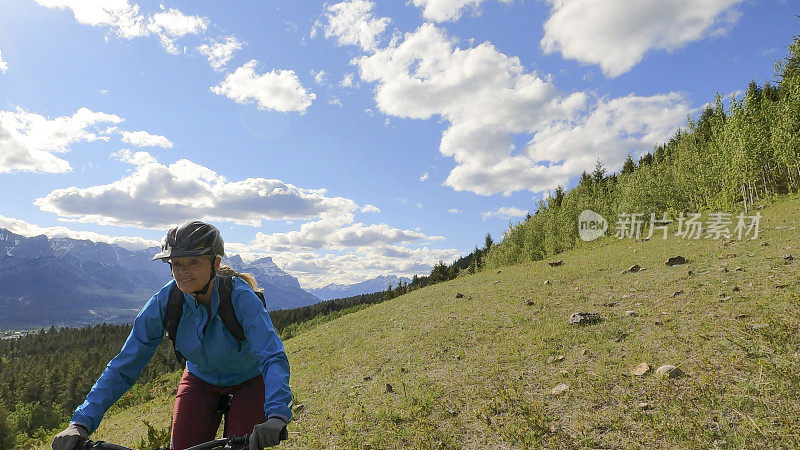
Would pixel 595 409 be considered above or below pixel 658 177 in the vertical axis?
below

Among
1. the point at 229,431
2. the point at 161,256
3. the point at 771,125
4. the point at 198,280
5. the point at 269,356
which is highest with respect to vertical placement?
the point at 771,125

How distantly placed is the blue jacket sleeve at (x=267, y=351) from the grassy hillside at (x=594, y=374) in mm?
4837

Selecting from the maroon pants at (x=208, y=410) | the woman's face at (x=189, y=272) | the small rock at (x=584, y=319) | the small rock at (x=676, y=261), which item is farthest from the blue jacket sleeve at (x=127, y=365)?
the small rock at (x=676, y=261)

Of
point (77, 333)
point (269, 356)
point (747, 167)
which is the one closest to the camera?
point (269, 356)

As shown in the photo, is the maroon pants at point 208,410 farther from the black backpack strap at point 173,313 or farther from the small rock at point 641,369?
the small rock at point 641,369

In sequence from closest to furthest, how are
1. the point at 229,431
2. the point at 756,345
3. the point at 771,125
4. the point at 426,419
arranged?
the point at 229,431, the point at 756,345, the point at 426,419, the point at 771,125

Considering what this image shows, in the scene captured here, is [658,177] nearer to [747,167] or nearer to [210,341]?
[747,167]

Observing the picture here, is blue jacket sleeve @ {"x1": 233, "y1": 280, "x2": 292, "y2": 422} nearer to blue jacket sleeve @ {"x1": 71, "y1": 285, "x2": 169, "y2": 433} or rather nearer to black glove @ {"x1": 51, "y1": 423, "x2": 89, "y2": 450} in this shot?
blue jacket sleeve @ {"x1": 71, "y1": 285, "x2": 169, "y2": 433}

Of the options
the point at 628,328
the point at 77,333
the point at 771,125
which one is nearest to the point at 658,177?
the point at 771,125

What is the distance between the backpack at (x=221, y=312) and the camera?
3.61 m

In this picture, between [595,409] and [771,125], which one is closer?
[595,409]

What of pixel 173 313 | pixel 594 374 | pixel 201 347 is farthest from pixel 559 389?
pixel 173 313

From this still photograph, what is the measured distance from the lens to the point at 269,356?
3.18 metres

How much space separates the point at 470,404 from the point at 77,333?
19502cm
